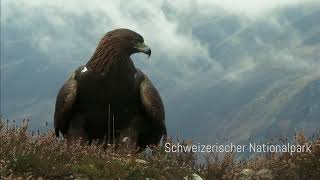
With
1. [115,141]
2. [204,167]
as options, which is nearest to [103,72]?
[115,141]

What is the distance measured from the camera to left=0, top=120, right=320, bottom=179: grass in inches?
306

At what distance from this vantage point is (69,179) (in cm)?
786

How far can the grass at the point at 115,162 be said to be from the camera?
776 cm

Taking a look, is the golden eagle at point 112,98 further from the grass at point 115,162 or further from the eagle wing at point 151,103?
the grass at point 115,162

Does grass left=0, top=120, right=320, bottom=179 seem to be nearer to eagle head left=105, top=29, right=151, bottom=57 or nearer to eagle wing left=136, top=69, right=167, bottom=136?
eagle wing left=136, top=69, right=167, bottom=136

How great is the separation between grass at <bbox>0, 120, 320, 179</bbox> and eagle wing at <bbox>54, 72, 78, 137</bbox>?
94.9 inches

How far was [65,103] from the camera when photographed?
12.8 meters

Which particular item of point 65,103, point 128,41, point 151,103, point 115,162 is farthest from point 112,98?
point 115,162

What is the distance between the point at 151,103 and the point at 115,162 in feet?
14.0

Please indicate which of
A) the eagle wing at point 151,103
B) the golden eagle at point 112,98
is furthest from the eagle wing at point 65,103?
the eagle wing at point 151,103

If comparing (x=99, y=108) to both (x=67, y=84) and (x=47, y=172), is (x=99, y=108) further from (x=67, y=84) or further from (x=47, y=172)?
(x=47, y=172)

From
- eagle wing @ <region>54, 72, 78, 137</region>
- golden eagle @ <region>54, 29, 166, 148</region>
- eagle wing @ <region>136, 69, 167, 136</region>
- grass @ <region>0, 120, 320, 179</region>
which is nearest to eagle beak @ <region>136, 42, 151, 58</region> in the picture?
golden eagle @ <region>54, 29, 166, 148</region>

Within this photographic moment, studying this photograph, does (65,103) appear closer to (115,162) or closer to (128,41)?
(128,41)

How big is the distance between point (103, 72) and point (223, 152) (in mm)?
3418
